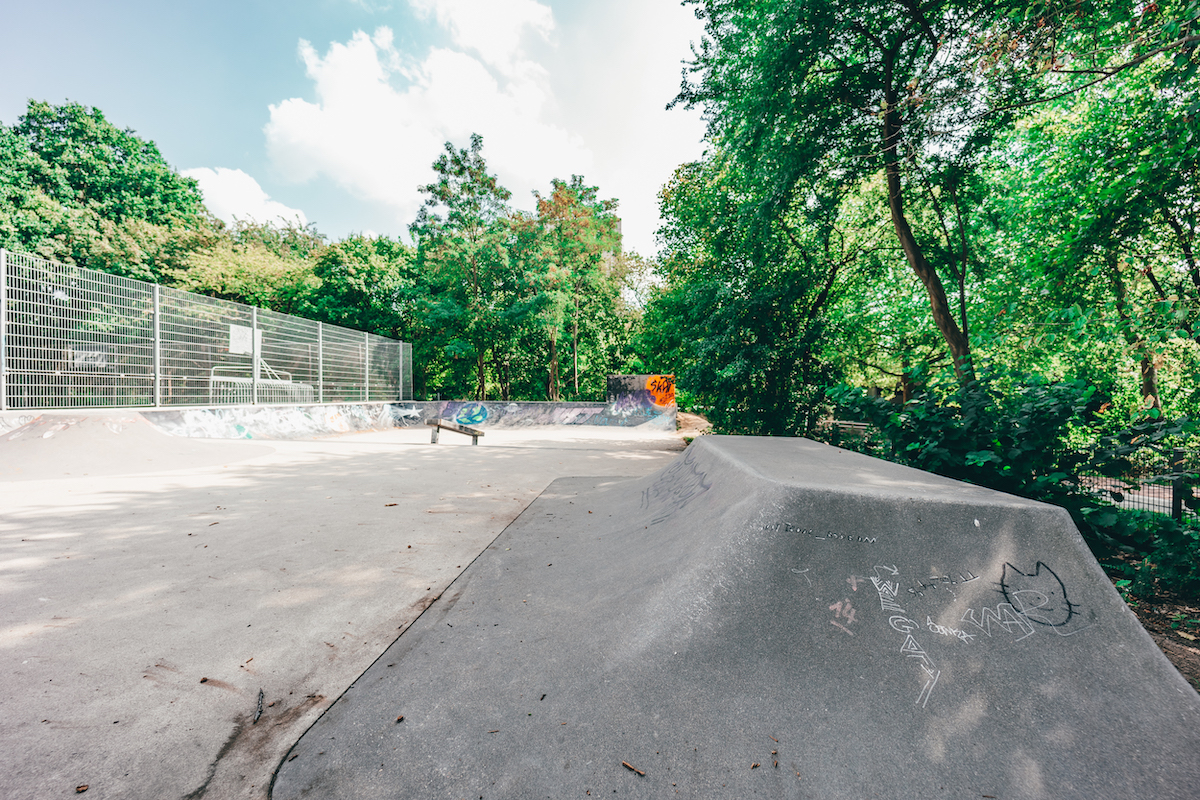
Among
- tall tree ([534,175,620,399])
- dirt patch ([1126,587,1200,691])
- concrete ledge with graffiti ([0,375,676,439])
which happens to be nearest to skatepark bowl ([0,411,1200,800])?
dirt patch ([1126,587,1200,691])

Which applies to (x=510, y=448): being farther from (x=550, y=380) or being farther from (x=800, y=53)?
(x=550, y=380)

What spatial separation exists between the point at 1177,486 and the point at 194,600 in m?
6.89

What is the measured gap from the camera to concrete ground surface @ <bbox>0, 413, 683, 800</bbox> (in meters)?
1.76

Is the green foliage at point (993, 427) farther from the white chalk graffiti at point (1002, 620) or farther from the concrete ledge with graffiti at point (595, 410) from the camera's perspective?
the concrete ledge with graffiti at point (595, 410)

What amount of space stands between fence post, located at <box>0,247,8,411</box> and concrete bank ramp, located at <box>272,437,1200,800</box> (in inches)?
369

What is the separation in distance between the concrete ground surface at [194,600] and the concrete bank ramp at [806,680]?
1.08ft

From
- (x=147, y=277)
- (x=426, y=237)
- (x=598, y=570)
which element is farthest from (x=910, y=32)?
(x=147, y=277)

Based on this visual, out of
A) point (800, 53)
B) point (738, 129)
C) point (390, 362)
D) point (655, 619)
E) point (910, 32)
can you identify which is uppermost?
point (910, 32)

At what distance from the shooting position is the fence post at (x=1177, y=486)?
10.6ft

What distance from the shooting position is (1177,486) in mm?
3350

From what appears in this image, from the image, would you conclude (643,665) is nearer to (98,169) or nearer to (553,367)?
(553,367)

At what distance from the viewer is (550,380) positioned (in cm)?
2328

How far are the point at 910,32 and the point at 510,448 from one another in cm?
1162

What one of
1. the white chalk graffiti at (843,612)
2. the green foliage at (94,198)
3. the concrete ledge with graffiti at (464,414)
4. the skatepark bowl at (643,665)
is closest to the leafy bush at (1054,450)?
the skatepark bowl at (643,665)
